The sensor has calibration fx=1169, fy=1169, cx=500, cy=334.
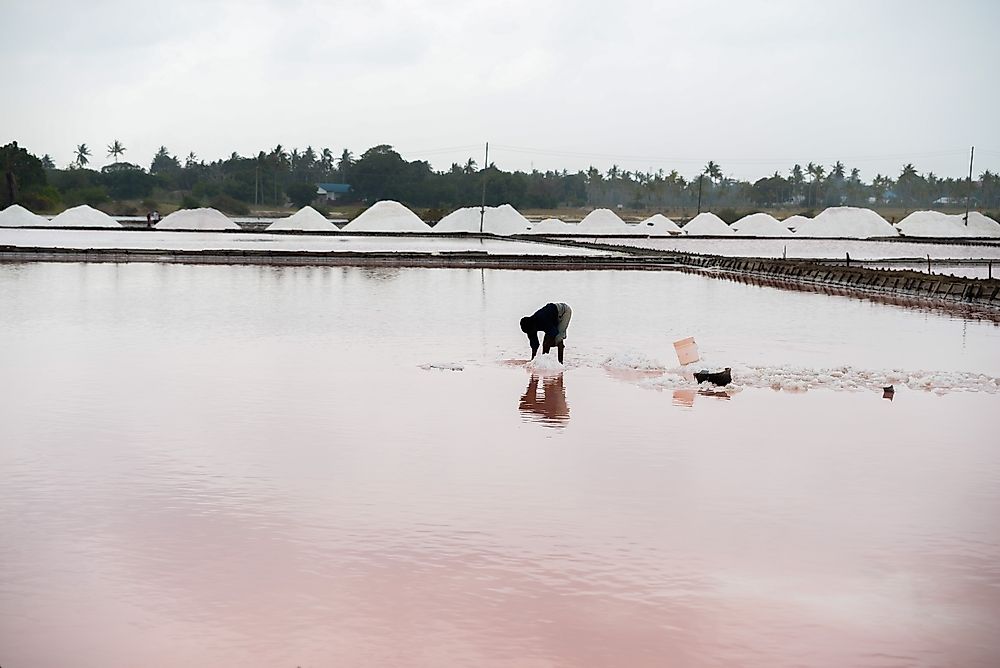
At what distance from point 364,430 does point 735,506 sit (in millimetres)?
3354

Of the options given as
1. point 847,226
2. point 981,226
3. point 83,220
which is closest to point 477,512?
point 83,220

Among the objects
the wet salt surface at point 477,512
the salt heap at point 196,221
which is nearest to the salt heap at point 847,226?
the salt heap at point 196,221

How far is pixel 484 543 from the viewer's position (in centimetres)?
642

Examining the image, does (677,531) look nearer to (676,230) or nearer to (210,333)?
(210,333)

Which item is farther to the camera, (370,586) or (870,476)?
(870,476)

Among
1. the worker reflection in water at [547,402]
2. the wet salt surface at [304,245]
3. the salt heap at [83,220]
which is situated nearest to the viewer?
the worker reflection in water at [547,402]

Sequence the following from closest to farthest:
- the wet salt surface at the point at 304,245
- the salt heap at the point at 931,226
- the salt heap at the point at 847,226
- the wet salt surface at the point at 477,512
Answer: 1. the wet salt surface at the point at 477,512
2. the wet salt surface at the point at 304,245
3. the salt heap at the point at 847,226
4. the salt heap at the point at 931,226

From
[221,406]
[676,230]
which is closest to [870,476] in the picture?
[221,406]

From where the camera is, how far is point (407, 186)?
9069 centimetres

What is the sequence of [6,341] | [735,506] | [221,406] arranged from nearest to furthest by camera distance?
[735,506]
[221,406]
[6,341]

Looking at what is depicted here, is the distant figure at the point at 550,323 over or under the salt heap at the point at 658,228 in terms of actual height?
under

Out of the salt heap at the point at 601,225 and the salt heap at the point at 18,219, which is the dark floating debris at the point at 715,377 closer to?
the salt heap at the point at 601,225

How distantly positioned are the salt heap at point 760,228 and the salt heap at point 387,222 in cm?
1814

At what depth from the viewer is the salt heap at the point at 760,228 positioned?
66.2m
